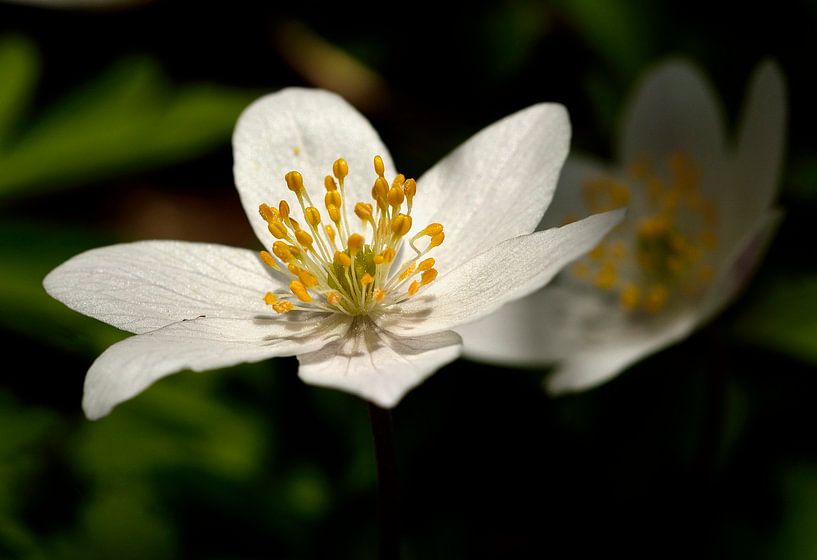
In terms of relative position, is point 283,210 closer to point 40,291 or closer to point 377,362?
point 377,362

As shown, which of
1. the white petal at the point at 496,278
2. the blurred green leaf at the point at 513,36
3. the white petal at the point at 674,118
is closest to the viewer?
the white petal at the point at 496,278

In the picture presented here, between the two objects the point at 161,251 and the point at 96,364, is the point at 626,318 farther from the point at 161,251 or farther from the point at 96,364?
the point at 96,364

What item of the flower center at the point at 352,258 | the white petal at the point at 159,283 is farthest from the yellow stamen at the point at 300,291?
the white petal at the point at 159,283

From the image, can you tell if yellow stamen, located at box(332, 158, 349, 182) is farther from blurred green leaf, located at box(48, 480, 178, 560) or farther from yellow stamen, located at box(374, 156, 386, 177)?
blurred green leaf, located at box(48, 480, 178, 560)

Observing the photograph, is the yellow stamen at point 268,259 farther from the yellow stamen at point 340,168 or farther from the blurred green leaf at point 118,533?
the blurred green leaf at point 118,533

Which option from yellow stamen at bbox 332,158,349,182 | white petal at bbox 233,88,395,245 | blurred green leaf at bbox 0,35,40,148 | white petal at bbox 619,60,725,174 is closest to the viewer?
yellow stamen at bbox 332,158,349,182

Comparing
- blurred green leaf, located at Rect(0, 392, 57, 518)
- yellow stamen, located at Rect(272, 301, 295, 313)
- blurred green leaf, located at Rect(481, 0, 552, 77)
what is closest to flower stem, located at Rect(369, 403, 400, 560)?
yellow stamen, located at Rect(272, 301, 295, 313)

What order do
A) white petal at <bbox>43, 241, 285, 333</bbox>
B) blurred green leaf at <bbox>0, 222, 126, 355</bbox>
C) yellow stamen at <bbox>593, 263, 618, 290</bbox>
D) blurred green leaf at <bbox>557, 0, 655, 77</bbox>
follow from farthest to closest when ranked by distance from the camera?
blurred green leaf at <bbox>557, 0, 655, 77</bbox> < yellow stamen at <bbox>593, 263, 618, 290</bbox> < blurred green leaf at <bbox>0, 222, 126, 355</bbox> < white petal at <bbox>43, 241, 285, 333</bbox>

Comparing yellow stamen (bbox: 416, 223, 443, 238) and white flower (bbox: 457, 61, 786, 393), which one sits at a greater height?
yellow stamen (bbox: 416, 223, 443, 238)

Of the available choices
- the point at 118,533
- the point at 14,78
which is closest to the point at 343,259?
the point at 118,533
